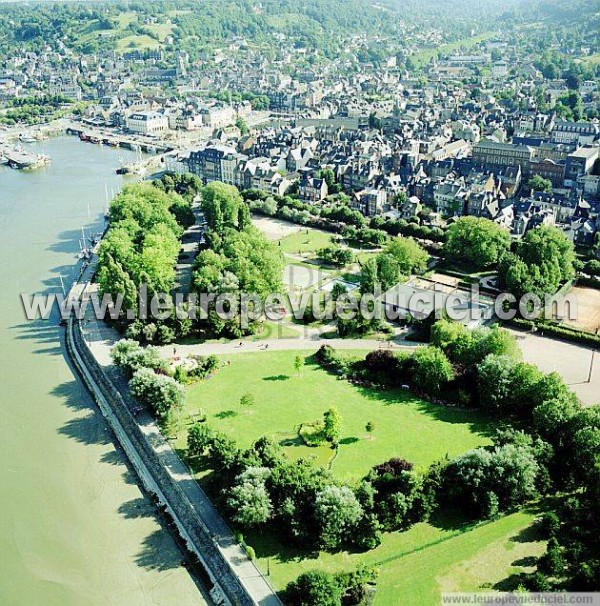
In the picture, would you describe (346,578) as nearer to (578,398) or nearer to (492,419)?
(492,419)

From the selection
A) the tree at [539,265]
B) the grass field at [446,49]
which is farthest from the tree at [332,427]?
the grass field at [446,49]

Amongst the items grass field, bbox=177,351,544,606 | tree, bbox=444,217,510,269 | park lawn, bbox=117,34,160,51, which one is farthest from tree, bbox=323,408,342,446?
park lawn, bbox=117,34,160,51

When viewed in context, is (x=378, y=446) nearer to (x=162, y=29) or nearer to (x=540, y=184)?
(x=540, y=184)

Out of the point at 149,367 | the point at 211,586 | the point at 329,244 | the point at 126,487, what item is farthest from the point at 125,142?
the point at 211,586

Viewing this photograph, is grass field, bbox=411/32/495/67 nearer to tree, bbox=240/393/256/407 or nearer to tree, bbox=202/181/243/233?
tree, bbox=202/181/243/233

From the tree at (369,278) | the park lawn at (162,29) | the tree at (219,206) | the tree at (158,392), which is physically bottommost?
the tree at (158,392)

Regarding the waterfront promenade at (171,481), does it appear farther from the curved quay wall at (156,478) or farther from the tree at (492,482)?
the tree at (492,482)

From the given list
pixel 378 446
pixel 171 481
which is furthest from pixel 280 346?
pixel 171 481
